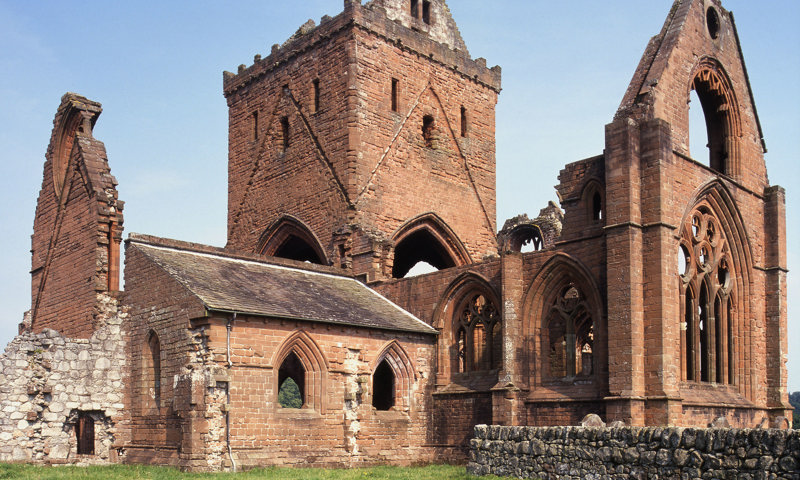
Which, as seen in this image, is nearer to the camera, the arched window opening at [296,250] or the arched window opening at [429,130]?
the arched window opening at [429,130]

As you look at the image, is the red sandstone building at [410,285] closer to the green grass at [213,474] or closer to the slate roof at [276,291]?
the slate roof at [276,291]

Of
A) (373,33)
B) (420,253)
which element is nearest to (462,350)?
(420,253)

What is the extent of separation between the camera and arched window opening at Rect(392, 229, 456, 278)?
28127 mm

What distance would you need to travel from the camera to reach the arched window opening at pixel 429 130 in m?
28.2

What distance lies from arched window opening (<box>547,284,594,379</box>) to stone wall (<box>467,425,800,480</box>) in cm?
514

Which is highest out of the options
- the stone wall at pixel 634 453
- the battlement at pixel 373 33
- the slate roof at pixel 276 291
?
the battlement at pixel 373 33

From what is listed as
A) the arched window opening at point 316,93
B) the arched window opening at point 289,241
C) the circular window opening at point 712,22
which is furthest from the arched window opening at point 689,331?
the arched window opening at point 316,93

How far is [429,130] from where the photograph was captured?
28359 mm

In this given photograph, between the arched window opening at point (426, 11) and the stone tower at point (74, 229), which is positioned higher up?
the arched window opening at point (426, 11)

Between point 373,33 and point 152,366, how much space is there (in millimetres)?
12340

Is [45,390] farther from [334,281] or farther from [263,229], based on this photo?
[263,229]

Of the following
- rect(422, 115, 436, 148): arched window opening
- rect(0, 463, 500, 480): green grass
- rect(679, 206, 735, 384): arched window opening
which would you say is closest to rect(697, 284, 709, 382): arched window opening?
rect(679, 206, 735, 384): arched window opening

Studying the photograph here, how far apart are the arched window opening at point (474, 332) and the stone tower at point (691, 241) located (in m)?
4.03

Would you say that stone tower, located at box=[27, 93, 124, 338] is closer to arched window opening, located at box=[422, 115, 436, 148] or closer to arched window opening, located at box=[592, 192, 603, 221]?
arched window opening, located at box=[422, 115, 436, 148]
